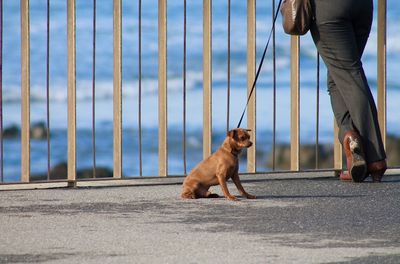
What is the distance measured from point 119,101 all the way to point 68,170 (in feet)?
2.08

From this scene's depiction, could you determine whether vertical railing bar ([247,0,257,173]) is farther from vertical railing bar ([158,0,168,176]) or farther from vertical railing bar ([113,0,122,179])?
vertical railing bar ([113,0,122,179])

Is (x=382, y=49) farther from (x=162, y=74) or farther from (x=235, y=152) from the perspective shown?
(x=235, y=152)

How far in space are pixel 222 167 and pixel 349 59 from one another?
155cm

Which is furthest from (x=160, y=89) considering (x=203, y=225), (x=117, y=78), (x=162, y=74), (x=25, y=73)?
(x=203, y=225)

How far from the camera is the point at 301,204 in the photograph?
257 inches

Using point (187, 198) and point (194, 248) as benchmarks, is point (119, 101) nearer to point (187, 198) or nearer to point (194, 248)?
point (187, 198)

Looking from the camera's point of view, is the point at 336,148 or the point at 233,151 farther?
the point at 336,148

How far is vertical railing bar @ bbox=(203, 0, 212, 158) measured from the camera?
7.82 meters

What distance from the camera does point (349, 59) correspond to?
7.51 metres

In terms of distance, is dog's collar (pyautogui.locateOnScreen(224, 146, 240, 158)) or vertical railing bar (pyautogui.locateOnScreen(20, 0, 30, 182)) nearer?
dog's collar (pyautogui.locateOnScreen(224, 146, 240, 158))

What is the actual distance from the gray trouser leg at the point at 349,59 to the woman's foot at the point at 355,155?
0.08m

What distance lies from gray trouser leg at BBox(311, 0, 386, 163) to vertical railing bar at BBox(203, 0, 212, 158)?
0.81 metres

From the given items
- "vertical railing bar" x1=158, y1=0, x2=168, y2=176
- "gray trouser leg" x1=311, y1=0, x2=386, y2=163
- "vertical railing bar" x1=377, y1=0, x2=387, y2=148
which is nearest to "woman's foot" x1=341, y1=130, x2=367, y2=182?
"gray trouser leg" x1=311, y1=0, x2=386, y2=163

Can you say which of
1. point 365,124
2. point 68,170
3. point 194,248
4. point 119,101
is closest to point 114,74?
point 119,101
